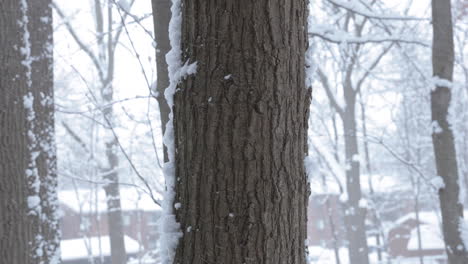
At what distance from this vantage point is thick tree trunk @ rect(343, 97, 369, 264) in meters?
14.9

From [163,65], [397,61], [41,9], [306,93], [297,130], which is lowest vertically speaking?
[297,130]

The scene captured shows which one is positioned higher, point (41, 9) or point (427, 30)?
point (427, 30)

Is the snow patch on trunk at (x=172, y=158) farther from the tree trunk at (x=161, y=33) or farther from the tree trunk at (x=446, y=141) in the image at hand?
the tree trunk at (x=446, y=141)

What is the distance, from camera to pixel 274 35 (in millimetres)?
1382

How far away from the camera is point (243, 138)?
1.34 meters

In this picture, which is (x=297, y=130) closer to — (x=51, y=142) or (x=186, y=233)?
(x=186, y=233)

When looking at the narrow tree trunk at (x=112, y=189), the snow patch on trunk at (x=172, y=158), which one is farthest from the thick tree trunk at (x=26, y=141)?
the narrow tree trunk at (x=112, y=189)

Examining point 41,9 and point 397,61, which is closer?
point 41,9

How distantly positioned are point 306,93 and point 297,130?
0.42ft

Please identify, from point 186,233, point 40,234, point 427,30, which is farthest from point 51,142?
point 427,30

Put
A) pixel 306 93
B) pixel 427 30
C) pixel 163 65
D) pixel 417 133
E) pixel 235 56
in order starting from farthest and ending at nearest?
pixel 417 133
pixel 427 30
pixel 163 65
pixel 306 93
pixel 235 56

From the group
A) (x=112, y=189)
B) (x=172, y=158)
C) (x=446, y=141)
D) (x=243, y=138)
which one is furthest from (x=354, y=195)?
(x=243, y=138)

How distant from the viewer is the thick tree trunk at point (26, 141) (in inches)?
128

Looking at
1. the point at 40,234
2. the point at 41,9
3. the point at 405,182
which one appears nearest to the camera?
the point at 40,234
